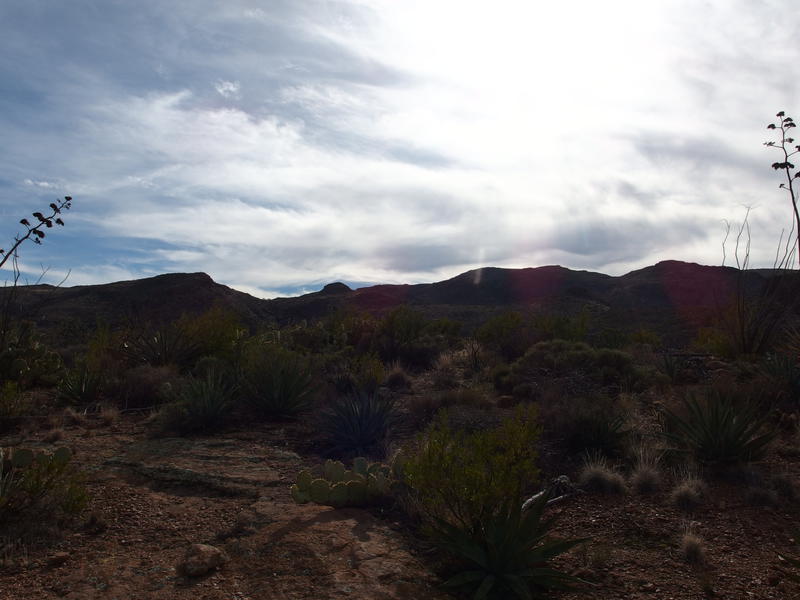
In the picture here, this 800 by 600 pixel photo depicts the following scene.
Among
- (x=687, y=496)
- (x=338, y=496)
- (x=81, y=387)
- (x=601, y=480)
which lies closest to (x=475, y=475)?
(x=338, y=496)

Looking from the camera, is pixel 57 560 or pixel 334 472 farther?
pixel 334 472

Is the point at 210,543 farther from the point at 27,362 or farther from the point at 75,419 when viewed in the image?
the point at 27,362

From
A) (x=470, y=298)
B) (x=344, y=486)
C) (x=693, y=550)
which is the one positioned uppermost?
(x=470, y=298)

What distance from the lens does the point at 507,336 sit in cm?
1798

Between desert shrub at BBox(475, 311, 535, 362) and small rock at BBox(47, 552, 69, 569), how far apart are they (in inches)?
523

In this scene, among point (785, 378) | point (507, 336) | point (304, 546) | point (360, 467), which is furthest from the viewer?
point (507, 336)

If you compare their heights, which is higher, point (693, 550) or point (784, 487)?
point (784, 487)

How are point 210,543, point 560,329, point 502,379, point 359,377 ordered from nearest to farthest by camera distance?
point 210,543, point 359,377, point 502,379, point 560,329

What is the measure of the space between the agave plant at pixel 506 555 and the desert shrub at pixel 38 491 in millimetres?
3346

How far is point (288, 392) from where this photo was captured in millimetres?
10711

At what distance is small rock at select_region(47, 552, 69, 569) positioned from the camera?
15.1 ft

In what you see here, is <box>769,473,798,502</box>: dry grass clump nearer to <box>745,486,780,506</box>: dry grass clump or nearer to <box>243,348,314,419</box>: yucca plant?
<box>745,486,780,506</box>: dry grass clump

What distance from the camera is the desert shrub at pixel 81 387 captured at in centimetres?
1131

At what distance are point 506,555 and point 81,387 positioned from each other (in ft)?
31.8
